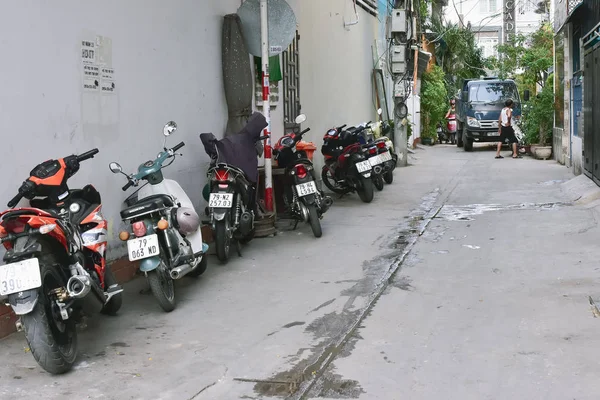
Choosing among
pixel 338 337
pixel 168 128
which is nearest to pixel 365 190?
pixel 168 128

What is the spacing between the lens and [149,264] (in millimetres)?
6020

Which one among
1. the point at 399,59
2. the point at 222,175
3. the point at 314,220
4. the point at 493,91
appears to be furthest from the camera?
the point at 493,91

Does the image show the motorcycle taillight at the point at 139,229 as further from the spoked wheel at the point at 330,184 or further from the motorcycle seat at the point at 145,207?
the spoked wheel at the point at 330,184

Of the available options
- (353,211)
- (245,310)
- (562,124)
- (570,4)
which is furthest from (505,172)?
(245,310)

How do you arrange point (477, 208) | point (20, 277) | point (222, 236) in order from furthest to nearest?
point (477, 208) → point (222, 236) → point (20, 277)

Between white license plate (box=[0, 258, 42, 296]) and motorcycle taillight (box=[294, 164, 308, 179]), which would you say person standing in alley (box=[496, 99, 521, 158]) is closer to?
motorcycle taillight (box=[294, 164, 308, 179])

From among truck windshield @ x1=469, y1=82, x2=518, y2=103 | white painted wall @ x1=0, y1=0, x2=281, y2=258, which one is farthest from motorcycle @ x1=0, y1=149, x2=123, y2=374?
truck windshield @ x1=469, y1=82, x2=518, y2=103

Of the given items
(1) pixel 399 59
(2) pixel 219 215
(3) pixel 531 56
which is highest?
(3) pixel 531 56

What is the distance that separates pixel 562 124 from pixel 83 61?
46.8 ft

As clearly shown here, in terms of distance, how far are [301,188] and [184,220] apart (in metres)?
2.92

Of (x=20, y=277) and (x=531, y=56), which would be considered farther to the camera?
(x=531, y=56)

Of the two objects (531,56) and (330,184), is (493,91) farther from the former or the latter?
(330,184)

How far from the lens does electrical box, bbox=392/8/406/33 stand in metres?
18.9

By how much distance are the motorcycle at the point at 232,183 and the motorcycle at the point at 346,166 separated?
336cm
